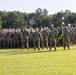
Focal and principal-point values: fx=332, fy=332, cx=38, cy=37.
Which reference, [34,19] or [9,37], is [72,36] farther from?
[34,19]

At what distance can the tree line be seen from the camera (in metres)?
66.3

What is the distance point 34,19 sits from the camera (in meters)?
79.6

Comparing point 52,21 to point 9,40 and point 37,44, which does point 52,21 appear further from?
point 37,44

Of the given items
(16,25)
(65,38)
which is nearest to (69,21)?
(16,25)

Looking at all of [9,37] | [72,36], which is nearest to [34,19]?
[9,37]

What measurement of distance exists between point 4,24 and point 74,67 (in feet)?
178

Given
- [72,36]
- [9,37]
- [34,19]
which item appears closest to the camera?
[72,36]

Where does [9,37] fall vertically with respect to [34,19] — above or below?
below

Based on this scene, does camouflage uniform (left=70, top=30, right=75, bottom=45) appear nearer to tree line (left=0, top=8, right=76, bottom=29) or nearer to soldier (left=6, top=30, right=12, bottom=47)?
soldier (left=6, top=30, right=12, bottom=47)

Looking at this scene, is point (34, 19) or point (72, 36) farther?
point (34, 19)

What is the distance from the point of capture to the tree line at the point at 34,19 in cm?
6631

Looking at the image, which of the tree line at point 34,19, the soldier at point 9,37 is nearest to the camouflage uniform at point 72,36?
the soldier at point 9,37

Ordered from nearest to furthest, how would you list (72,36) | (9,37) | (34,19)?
(72,36) < (9,37) < (34,19)

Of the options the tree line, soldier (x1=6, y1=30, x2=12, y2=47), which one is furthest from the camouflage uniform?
the tree line
